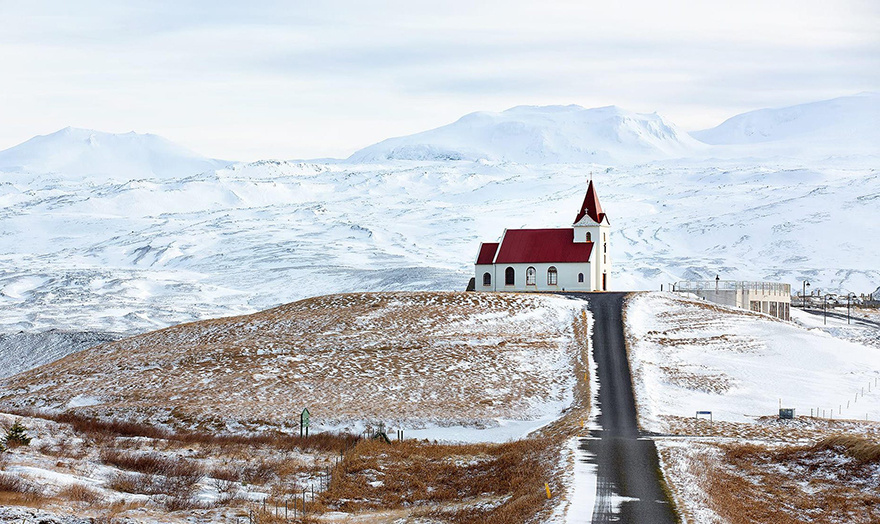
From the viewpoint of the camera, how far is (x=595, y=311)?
6700 centimetres

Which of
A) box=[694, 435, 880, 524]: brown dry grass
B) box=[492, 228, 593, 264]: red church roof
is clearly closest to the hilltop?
box=[492, 228, 593, 264]: red church roof

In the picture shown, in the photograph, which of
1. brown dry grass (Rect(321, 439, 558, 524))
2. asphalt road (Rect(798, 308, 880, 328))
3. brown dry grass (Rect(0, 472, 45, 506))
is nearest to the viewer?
brown dry grass (Rect(0, 472, 45, 506))

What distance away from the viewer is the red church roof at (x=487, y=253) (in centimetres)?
8112


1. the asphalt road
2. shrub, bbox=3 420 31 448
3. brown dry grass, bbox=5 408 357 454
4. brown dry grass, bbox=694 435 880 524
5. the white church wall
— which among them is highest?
the white church wall

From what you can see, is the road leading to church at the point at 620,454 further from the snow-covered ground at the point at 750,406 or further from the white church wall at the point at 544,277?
the white church wall at the point at 544,277

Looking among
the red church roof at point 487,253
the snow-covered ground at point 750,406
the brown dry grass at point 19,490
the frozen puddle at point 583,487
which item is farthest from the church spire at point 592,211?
the brown dry grass at point 19,490

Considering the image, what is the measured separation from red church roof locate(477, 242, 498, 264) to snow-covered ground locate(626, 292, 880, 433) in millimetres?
14189

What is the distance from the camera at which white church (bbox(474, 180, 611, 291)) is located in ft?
259

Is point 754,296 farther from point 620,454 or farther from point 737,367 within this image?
point 620,454

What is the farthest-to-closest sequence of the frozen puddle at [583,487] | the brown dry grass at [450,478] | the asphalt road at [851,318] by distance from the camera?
the asphalt road at [851,318] → the brown dry grass at [450,478] → the frozen puddle at [583,487]

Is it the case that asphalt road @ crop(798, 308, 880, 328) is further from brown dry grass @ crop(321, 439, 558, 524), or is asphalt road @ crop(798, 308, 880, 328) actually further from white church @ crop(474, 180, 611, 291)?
brown dry grass @ crop(321, 439, 558, 524)

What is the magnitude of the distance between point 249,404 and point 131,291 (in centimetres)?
11273

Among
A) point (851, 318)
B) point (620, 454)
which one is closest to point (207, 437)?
point (620, 454)

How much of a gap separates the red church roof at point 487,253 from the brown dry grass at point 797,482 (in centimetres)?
4797
